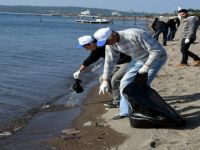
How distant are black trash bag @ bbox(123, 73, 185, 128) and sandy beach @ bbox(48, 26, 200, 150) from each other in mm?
104

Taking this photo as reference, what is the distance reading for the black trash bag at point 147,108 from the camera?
712cm

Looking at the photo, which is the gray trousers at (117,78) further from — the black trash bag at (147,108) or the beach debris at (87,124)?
the black trash bag at (147,108)

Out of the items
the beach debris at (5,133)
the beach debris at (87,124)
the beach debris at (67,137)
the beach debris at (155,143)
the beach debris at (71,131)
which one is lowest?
the beach debris at (5,133)

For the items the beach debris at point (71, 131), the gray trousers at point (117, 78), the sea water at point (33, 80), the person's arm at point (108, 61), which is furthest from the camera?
the sea water at point (33, 80)

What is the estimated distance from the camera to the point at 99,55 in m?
8.60

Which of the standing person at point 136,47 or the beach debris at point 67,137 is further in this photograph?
the beach debris at point 67,137

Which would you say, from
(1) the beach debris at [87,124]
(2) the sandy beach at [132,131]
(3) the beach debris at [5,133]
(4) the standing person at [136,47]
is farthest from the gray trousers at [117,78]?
(3) the beach debris at [5,133]

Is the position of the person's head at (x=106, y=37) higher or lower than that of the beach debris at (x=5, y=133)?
higher

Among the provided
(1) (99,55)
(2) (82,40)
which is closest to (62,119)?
(1) (99,55)

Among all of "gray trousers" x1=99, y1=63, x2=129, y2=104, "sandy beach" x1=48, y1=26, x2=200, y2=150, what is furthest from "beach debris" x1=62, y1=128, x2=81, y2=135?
"gray trousers" x1=99, y1=63, x2=129, y2=104

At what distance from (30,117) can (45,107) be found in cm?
104

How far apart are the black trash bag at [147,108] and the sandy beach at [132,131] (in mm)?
104

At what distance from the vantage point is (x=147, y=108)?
7215 millimetres

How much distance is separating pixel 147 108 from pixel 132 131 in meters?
0.42
